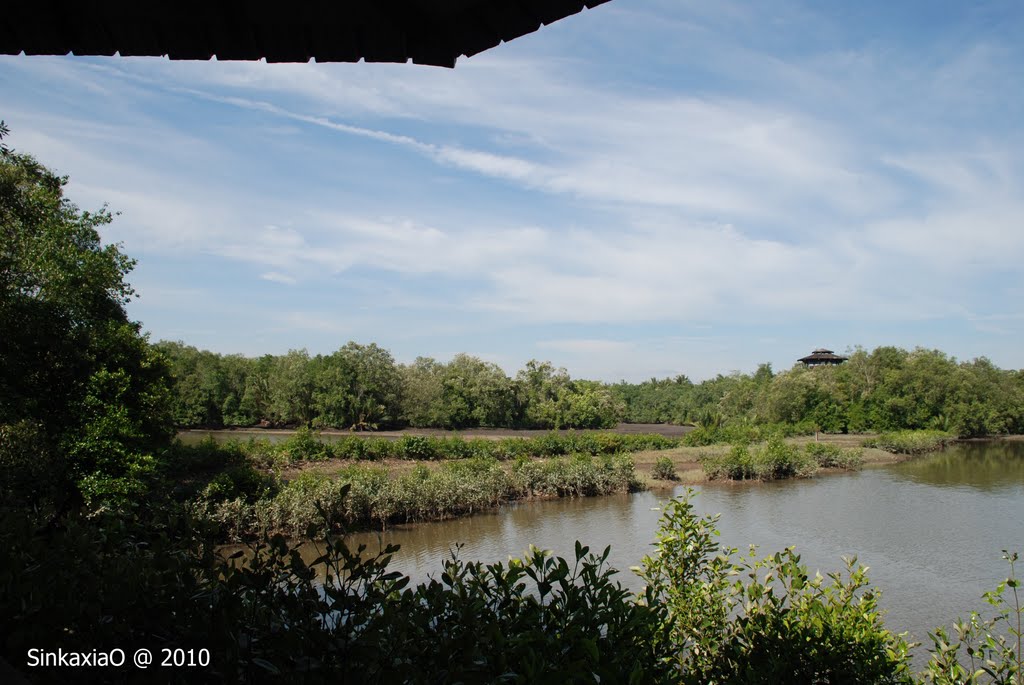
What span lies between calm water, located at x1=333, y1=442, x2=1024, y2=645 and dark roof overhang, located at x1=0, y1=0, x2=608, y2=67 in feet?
21.5

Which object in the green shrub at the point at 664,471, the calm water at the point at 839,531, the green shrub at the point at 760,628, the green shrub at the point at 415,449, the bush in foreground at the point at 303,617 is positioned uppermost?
the bush in foreground at the point at 303,617

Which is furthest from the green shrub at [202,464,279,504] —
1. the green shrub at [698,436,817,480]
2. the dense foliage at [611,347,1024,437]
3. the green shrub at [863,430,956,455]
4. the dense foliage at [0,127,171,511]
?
the dense foliage at [611,347,1024,437]

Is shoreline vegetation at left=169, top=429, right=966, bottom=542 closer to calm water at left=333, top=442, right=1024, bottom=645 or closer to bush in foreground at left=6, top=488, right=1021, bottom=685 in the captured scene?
calm water at left=333, top=442, right=1024, bottom=645

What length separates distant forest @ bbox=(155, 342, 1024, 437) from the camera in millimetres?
37125

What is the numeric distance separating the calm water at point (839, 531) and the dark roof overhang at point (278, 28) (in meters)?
6.55

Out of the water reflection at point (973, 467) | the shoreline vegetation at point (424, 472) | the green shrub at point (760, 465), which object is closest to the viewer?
A: the shoreline vegetation at point (424, 472)

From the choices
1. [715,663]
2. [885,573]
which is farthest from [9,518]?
[885,573]

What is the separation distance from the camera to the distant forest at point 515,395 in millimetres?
37125

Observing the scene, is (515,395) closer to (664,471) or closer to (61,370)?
(664,471)

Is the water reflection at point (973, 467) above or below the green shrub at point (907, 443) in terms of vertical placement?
below

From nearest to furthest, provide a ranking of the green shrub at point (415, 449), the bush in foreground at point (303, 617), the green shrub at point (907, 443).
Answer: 1. the bush in foreground at point (303, 617)
2. the green shrub at point (415, 449)
3. the green shrub at point (907, 443)

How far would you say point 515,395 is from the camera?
39312 mm

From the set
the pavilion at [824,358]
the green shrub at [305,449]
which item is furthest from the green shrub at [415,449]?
the pavilion at [824,358]

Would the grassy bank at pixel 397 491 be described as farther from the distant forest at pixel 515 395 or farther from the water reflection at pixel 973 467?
the distant forest at pixel 515 395
